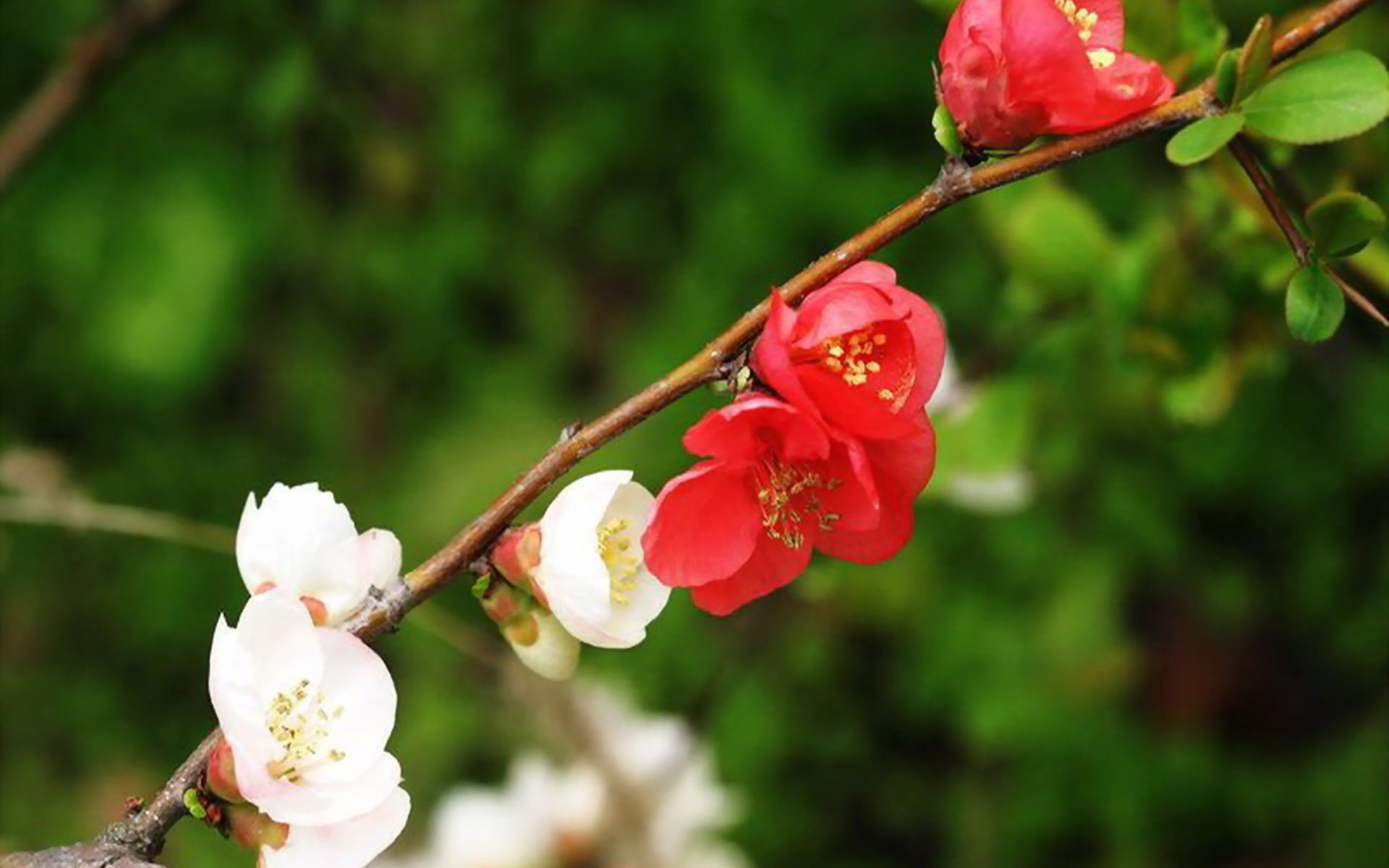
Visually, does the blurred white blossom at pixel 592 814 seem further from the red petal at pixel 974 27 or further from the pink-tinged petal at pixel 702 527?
the red petal at pixel 974 27

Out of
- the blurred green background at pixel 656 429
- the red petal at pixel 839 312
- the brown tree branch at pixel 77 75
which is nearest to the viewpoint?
the red petal at pixel 839 312

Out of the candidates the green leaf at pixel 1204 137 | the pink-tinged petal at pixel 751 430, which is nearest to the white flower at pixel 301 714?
the pink-tinged petal at pixel 751 430

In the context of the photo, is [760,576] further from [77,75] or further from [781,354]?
[77,75]

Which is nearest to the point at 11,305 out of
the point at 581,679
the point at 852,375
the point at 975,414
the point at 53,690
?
the point at 53,690

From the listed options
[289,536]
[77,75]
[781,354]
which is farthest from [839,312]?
[77,75]

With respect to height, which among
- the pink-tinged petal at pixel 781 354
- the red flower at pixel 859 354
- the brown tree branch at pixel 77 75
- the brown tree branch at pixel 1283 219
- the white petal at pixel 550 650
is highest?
the brown tree branch at pixel 77 75

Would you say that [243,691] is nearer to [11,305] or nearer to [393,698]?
[393,698]
